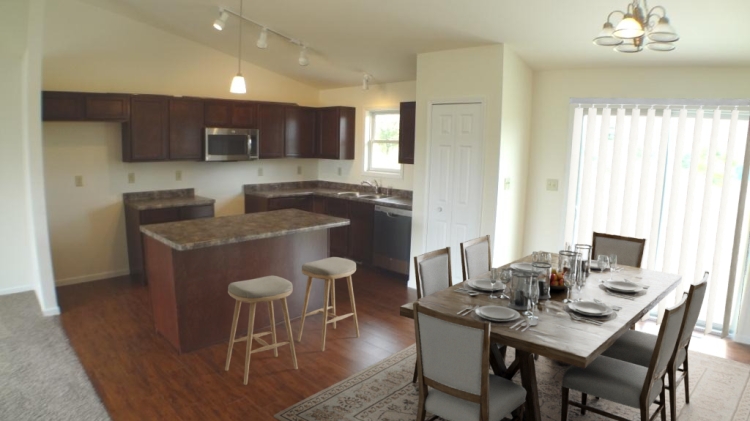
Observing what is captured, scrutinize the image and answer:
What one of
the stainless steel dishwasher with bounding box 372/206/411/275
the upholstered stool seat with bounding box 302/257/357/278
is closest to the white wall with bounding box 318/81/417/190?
the stainless steel dishwasher with bounding box 372/206/411/275

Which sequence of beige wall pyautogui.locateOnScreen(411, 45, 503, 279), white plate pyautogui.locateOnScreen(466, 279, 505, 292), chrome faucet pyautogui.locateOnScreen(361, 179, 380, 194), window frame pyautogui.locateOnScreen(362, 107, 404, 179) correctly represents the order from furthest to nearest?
chrome faucet pyautogui.locateOnScreen(361, 179, 380, 194) → window frame pyautogui.locateOnScreen(362, 107, 404, 179) → beige wall pyautogui.locateOnScreen(411, 45, 503, 279) → white plate pyautogui.locateOnScreen(466, 279, 505, 292)

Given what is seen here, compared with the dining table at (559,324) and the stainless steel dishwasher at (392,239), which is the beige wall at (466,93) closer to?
the stainless steel dishwasher at (392,239)

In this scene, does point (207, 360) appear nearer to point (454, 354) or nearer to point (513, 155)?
point (454, 354)

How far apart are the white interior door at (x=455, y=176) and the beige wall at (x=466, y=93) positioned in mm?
71

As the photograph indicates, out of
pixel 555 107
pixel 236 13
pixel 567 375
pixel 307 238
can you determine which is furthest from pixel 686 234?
pixel 236 13

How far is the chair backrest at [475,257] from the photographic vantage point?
3.42m

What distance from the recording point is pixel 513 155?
470 cm

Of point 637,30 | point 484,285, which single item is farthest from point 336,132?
point 637,30

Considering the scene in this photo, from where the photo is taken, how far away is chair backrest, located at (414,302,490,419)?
2.01 metres

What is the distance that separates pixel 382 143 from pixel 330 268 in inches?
125

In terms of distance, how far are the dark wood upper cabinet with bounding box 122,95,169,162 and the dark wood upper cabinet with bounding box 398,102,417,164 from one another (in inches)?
103

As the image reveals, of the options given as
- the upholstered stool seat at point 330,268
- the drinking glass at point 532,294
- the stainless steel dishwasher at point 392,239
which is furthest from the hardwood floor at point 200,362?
the drinking glass at point 532,294

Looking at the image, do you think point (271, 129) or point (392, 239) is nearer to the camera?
point (392, 239)

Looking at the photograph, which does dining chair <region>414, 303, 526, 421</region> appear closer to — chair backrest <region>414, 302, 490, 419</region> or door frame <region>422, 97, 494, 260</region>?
chair backrest <region>414, 302, 490, 419</region>
